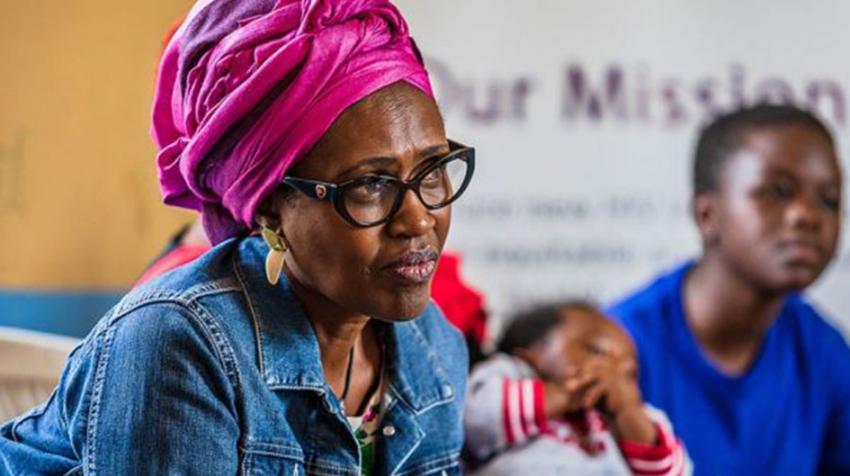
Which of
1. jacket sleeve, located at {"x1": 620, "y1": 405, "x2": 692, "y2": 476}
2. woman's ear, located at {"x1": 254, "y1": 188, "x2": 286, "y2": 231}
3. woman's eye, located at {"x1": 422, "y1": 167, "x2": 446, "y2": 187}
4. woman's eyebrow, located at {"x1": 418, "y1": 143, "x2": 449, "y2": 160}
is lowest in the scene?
jacket sleeve, located at {"x1": 620, "y1": 405, "x2": 692, "y2": 476}

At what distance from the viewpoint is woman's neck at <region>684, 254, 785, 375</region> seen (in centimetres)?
335

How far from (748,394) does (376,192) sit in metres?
1.96

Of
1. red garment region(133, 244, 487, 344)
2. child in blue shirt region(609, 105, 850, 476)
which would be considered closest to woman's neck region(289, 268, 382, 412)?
red garment region(133, 244, 487, 344)

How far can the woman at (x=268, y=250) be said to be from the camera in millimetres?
1574

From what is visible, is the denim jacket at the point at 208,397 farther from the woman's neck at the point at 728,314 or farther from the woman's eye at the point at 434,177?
the woman's neck at the point at 728,314

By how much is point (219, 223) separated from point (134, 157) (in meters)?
Answer: 1.75

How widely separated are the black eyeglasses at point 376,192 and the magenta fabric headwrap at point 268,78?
56 mm

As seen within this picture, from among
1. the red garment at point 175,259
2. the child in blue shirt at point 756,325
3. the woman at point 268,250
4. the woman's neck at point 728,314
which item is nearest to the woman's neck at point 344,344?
the woman at point 268,250

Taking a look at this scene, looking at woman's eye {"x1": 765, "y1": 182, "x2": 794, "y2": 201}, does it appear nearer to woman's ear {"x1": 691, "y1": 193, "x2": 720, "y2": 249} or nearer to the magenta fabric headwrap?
woman's ear {"x1": 691, "y1": 193, "x2": 720, "y2": 249}

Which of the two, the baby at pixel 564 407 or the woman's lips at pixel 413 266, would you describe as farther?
the baby at pixel 564 407

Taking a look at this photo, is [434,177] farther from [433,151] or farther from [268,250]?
[268,250]

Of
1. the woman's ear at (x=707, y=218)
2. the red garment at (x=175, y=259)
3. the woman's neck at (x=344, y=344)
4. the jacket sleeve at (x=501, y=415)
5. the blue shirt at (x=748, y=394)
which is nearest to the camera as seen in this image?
the woman's neck at (x=344, y=344)

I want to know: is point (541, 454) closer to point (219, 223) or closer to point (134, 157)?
point (219, 223)

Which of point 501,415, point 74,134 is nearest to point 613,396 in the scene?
point 501,415
